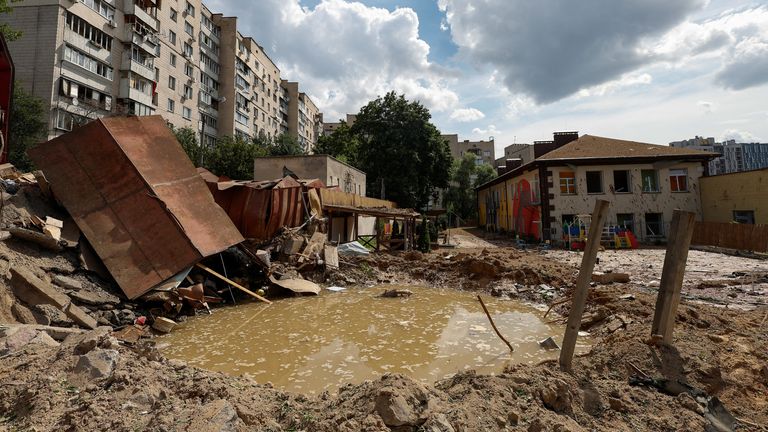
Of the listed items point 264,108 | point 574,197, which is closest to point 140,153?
point 574,197

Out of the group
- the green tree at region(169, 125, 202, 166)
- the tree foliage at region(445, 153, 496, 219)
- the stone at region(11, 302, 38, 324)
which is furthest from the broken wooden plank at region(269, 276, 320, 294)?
the tree foliage at region(445, 153, 496, 219)

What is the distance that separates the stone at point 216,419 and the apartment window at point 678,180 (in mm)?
28897

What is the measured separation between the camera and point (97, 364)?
3.51m

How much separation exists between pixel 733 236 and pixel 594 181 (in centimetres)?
770

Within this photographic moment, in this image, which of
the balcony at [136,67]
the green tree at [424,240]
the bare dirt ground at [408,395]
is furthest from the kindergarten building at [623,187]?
the balcony at [136,67]

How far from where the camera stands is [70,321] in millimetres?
6516

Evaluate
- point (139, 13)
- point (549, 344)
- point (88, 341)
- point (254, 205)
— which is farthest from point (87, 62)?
point (549, 344)

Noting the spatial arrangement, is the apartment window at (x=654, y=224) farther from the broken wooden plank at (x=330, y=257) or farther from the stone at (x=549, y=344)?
the stone at (x=549, y=344)

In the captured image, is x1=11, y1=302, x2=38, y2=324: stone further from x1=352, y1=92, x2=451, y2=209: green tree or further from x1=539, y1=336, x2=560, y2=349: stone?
x1=352, y1=92, x2=451, y2=209: green tree

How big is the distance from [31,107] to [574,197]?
35.0 m

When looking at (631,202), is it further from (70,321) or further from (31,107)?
(31,107)

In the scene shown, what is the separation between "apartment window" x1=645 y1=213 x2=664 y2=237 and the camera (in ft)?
76.5

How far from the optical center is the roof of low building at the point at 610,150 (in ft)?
77.8

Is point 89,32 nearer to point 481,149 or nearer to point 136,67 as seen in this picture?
point 136,67
